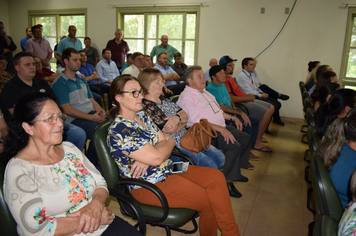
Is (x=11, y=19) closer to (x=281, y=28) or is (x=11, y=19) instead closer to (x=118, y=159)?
(x=281, y=28)

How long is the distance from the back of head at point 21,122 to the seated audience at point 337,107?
2111mm

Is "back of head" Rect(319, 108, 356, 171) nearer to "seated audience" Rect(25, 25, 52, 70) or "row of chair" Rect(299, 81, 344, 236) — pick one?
"row of chair" Rect(299, 81, 344, 236)

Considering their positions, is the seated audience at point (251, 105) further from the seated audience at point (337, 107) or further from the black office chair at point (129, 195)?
the black office chair at point (129, 195)

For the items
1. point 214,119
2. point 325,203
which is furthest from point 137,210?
point 214,119

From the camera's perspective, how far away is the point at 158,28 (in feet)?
23.7

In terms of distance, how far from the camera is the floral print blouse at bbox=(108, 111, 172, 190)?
1645mm

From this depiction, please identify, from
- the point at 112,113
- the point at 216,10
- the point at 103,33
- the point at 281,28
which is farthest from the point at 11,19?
the point at 112,113

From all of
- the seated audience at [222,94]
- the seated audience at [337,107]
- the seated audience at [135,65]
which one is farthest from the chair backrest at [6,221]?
the seated audience at [135,65]

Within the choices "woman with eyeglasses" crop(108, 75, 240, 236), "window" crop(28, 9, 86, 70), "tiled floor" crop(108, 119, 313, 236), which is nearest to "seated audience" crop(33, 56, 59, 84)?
"tiled floor" crop(108, 119, 313, 236)

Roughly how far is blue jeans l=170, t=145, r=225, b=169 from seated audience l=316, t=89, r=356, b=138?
835mm

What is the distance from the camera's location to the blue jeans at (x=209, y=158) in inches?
90.8

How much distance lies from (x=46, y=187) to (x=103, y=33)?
695cm

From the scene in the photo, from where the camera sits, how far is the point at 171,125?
7.55 feet

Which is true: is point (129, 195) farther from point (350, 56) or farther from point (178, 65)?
point (350, 56)
